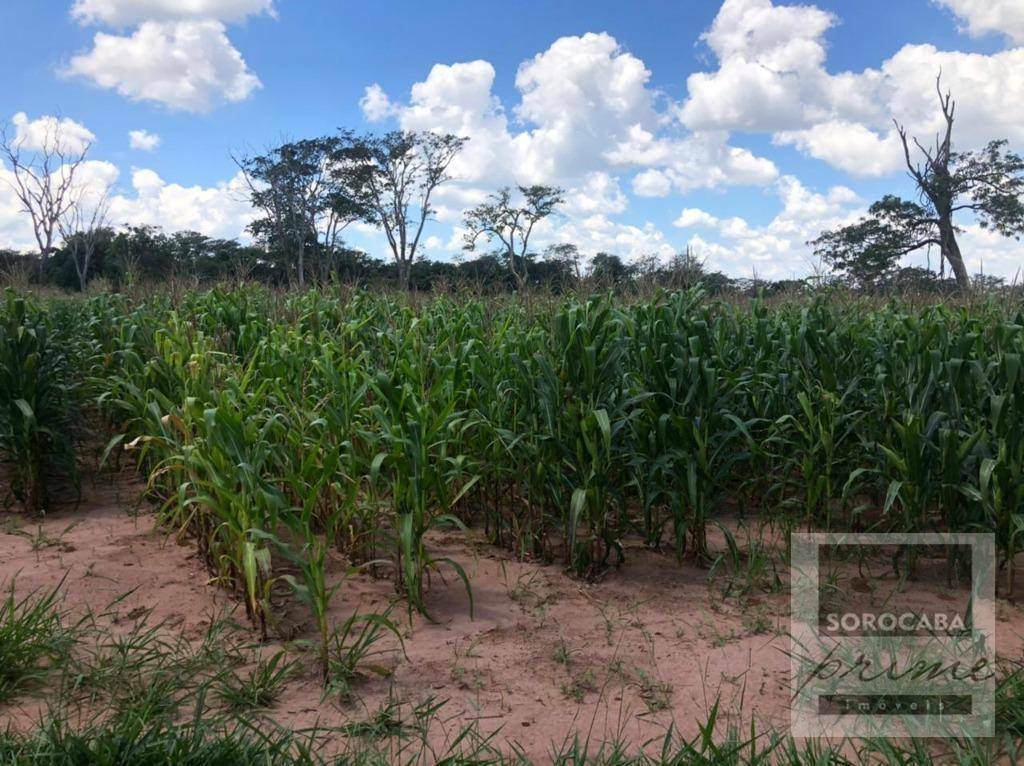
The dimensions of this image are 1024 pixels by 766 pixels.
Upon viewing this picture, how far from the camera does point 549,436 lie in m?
3.56

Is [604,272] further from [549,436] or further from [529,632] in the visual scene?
[529,632]

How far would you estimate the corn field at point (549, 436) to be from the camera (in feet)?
10.7

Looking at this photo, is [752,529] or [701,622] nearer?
[701,622]

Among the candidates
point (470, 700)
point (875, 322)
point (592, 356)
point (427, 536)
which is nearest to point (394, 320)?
point (427, 536)

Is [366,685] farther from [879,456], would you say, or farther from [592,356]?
[879,456]

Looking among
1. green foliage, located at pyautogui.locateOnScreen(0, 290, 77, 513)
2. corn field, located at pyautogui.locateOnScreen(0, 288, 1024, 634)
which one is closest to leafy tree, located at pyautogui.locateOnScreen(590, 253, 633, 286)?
corn field, located at pyautogui.locateOnScreen(0, 288, 1024, 634)

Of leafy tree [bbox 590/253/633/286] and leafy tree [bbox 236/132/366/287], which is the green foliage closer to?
leafy tree [bbox 590/253/633/286]

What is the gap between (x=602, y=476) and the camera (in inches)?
140

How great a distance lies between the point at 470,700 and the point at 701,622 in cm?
109

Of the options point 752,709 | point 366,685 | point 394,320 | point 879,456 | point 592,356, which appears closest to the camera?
point 752,709

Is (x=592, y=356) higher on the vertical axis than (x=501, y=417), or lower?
higher

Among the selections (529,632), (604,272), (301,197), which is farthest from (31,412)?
(301,197)

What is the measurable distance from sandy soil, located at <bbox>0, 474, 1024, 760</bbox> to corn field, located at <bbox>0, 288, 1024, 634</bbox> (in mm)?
145

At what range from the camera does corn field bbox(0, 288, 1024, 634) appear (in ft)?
10.7
